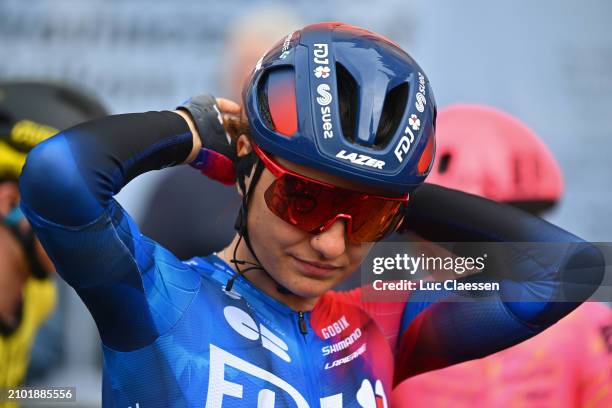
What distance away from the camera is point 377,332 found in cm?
270

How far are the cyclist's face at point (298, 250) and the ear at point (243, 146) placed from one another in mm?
138

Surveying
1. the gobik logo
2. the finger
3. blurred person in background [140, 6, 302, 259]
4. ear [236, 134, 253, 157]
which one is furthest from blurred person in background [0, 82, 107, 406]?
the gobik logo

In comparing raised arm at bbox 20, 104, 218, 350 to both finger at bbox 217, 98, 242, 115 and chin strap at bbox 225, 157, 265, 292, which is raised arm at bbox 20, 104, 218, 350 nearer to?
chin strap at bbox 225, 157, 265, 292

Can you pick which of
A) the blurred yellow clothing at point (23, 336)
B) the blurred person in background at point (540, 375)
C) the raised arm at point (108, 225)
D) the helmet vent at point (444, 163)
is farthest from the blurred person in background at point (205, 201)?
the raised arm at point (108, 225)

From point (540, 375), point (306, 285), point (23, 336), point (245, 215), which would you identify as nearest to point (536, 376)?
point (540, 375)

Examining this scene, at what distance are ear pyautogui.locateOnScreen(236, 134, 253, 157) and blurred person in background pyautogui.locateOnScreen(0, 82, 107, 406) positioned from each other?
137 centimetres

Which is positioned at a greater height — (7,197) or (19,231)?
(7,197)

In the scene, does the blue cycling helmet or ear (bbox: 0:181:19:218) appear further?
ear (bbox: 0:181:19:218)

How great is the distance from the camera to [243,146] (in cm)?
254

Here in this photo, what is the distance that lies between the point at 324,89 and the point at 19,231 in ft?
5.85

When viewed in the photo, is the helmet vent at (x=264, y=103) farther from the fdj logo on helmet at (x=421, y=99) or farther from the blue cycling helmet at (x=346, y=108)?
the fdj logo on helmet at (x=421, y=99)

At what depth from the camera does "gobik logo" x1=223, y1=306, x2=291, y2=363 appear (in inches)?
94.7

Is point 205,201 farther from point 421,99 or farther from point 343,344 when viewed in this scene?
point 421,99

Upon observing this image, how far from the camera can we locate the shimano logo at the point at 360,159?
2.22 meters
